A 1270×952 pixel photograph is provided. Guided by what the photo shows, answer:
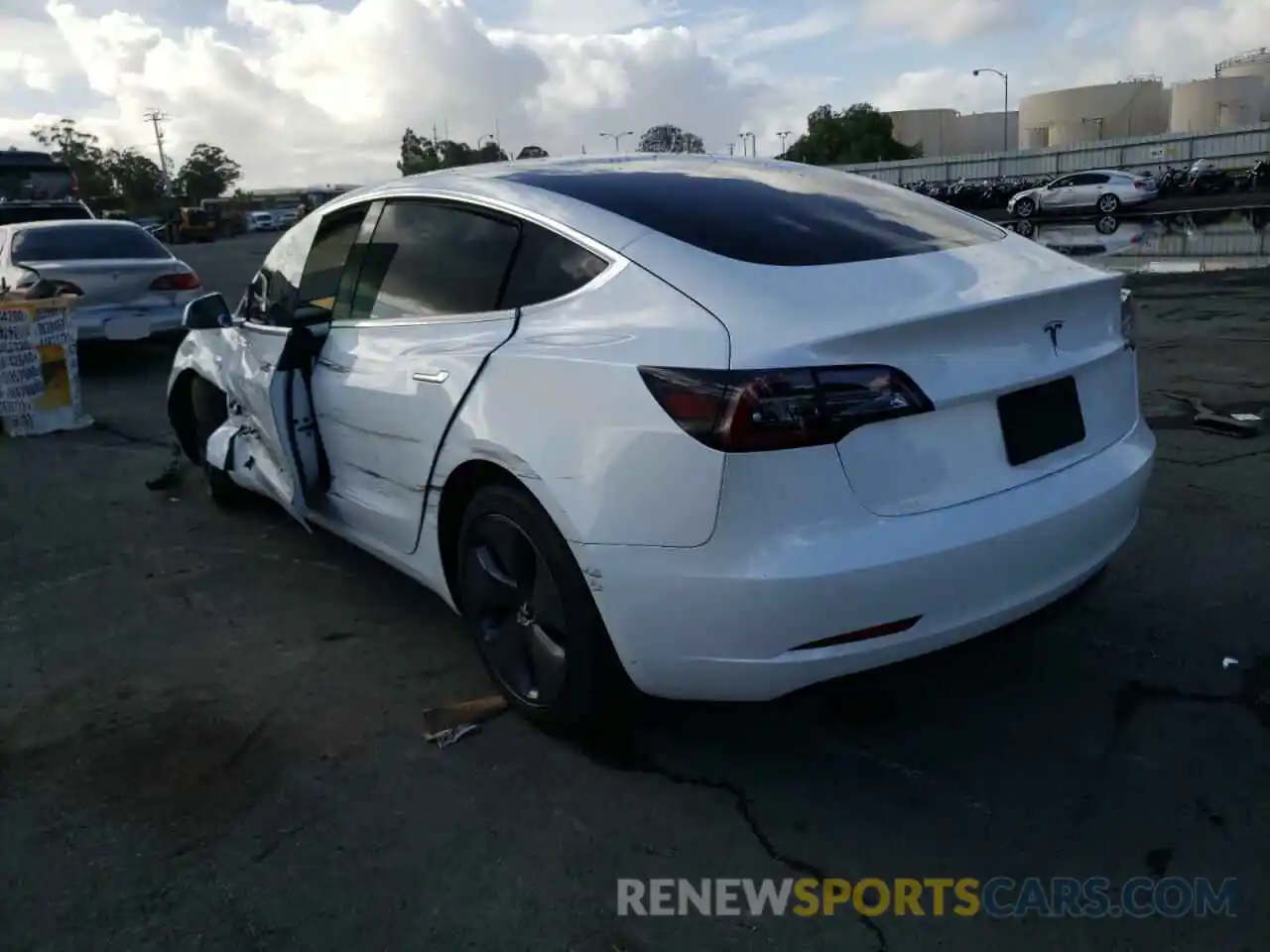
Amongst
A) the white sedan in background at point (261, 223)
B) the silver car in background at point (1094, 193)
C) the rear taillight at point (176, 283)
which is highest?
the white sedan in background at point (261, 223)

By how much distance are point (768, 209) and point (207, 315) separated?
2.65m

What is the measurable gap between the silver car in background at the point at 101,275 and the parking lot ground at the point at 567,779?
614cm

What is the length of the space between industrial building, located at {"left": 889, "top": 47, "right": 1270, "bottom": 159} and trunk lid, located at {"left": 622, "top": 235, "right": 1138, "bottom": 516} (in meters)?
109

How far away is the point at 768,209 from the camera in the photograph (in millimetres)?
3287

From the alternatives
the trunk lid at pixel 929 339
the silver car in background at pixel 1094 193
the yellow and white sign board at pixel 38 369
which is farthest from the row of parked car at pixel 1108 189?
the trunk lid at pixel 929 339

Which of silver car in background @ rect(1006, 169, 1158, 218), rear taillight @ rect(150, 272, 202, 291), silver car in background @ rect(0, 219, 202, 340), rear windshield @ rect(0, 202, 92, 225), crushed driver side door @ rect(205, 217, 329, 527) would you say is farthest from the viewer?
silver car in background @ rect(1006, 169, 1158, 218)

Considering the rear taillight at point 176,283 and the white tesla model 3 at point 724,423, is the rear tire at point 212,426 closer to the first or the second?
Answer: the white tesla model 3 at point 724,423

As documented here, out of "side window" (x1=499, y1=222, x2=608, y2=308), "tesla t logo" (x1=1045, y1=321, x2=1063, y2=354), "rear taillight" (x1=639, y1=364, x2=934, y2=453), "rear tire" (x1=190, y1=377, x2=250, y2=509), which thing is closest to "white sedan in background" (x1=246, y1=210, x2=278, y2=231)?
"rear tire" (x1=190, y1=377, x2=250, y2=509)

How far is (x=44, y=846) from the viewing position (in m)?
2.84

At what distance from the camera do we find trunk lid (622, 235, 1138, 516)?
2.55 metres

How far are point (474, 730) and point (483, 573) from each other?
1.59 ft

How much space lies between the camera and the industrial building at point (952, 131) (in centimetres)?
12036

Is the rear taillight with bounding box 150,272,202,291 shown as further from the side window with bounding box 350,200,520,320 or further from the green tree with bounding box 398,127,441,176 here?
the green tree with bounding box 398,127,441,176

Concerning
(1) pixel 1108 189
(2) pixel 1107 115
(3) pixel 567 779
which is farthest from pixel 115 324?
(2) pixel 1107 115
